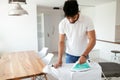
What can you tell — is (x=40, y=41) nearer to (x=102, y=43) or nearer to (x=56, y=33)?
(x=56, y=33)

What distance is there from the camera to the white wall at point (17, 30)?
16.6 ft

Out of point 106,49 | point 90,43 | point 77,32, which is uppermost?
point 77,32

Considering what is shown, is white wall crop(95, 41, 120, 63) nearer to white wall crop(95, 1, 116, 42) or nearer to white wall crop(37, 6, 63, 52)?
white wall crop(95, 1, 116, 42)

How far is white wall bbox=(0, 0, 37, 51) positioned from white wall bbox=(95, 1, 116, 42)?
2.77m

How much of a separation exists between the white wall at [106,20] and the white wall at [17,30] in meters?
2.77

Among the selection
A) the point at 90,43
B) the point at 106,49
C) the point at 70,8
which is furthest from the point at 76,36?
the point at 106,49

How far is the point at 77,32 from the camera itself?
1756mm

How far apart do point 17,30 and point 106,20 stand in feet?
11.2

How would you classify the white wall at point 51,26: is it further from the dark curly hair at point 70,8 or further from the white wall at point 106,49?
the dark curly hair at point 70,8

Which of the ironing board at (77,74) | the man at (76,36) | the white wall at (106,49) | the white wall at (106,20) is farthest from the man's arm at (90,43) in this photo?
the white wall at (106,20)

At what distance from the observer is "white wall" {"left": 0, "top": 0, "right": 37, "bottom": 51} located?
5.05 m

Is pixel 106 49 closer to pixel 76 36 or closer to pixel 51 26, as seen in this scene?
pixel 51 26

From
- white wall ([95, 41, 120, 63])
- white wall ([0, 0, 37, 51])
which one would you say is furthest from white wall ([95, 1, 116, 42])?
white wall ([0, 0, 37, 51])

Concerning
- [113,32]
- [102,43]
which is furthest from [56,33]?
[113,32]
